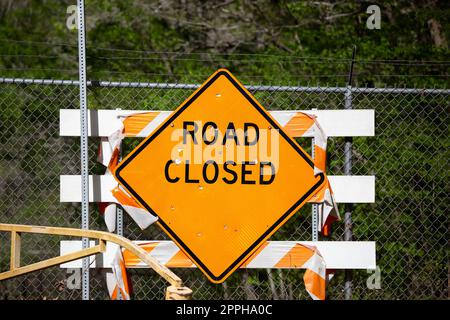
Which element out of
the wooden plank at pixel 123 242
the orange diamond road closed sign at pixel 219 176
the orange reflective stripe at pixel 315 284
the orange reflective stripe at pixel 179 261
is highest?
the orange diamond road closed sign at pixel 219 176

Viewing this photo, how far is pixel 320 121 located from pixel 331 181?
0.59 m

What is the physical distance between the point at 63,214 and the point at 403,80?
481 cm

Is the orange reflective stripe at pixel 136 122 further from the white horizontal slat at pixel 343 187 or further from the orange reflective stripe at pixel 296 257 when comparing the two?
the orange reflective stripe at pixel 296 257

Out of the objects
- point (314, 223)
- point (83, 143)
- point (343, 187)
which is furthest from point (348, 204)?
point (83, 143)

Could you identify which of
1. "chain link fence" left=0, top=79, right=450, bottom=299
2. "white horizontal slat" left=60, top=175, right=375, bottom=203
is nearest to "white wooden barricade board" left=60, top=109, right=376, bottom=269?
"white horizontal slat" left=60, top=175, right=375, bottom=203

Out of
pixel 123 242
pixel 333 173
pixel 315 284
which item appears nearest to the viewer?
pixel 123 242

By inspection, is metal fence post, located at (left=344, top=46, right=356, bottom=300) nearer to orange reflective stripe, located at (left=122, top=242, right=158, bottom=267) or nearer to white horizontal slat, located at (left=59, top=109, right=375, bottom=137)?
white horizontal slat, located at (left=59, top=109, right=375, bottom=137)

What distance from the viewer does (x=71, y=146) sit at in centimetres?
814

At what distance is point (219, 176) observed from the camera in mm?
5957

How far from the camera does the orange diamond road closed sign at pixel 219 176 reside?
596 cm

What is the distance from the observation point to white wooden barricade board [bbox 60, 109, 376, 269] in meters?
7.36

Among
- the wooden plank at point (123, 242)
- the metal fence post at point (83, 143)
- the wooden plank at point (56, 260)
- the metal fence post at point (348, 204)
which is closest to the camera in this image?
the wooden plank at point (123, 242)

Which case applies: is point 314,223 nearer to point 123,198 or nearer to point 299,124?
point 299,124

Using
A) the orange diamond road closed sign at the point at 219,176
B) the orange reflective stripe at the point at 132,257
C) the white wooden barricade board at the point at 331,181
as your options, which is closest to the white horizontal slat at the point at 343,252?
the white wooden barricade board at the point at 331,181
